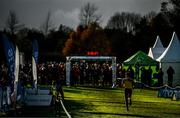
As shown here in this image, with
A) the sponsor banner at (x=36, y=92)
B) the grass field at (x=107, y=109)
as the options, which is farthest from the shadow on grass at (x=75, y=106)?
the sponsor banner at (x=36, y=92)

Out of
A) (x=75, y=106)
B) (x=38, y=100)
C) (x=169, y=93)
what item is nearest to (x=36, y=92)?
(x=38, y=100)

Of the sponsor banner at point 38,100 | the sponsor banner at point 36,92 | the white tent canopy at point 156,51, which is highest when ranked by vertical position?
the white tent canopy at point 156,51

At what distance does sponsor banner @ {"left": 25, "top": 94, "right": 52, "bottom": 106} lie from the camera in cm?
3144

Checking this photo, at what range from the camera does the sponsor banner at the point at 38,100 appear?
31438mm

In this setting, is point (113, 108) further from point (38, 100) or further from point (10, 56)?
point (10, 56)

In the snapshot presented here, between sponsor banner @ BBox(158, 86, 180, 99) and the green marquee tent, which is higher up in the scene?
the green marquee tent

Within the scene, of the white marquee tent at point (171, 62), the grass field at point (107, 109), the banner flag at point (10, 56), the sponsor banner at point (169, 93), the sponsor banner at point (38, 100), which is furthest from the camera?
the white marquee tent at point (171, 62)

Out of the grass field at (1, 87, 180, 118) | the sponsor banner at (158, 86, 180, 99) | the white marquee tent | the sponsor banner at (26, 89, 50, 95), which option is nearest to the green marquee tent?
the white marquee tent

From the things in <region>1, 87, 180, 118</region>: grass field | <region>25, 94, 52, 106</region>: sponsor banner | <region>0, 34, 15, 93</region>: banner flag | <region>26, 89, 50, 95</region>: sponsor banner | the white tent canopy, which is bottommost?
<region>1, 87, 180, 118</region>: grass field

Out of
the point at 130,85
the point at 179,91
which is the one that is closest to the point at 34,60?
the point at 130,85

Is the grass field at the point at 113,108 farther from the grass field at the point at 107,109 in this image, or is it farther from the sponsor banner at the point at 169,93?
the sponsor banner at the point at 169,93

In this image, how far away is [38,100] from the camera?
31.5 metres

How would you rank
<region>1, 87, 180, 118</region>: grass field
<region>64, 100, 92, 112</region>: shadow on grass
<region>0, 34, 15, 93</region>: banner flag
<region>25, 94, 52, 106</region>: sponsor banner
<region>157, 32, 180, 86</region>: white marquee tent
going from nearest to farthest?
<region>0, 34, 15, 93</region>: banner flag → <region>1, 87, 180, 118</region>: grass field → <region>64, 100, 92, 112</region>: shadow on grass → <region>25, 94, 52, 106</region>: sponsor banner → <region>157, 32, 180, 86</region>: white marquee tent

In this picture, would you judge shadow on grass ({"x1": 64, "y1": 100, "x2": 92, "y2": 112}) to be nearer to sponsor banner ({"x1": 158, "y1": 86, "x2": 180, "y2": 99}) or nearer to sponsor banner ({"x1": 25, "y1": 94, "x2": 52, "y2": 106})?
sponsor banner ({"x1": 25, "y1": 94, "x2": 52, "y2": 106})
